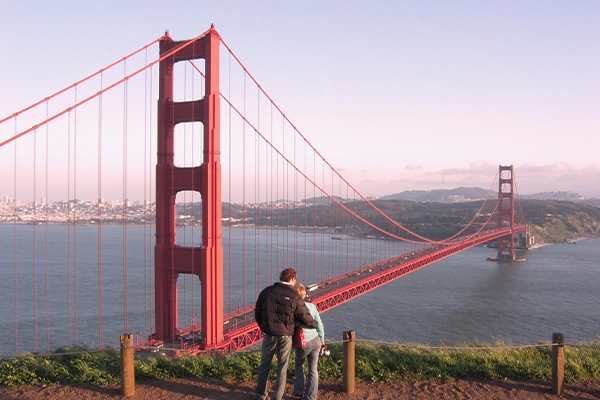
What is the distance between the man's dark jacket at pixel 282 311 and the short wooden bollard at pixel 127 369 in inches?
44.3

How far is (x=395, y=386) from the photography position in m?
4.30

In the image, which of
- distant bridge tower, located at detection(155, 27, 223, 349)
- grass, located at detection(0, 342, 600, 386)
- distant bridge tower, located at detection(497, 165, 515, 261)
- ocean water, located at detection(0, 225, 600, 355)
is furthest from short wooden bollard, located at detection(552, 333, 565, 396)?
distant bridge tower, located at detection(497, 165, 515, 261)

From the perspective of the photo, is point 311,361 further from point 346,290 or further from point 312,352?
point 346,290

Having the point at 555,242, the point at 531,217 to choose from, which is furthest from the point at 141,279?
the point at 531,217

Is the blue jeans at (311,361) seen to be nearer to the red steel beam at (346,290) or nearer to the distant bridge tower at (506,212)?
the red steel beam at (346,290)

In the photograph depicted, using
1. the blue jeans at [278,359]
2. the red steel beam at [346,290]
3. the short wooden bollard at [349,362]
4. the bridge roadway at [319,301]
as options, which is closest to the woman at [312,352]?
the blue jeans at [278,359]

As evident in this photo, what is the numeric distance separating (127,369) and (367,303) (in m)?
23.0

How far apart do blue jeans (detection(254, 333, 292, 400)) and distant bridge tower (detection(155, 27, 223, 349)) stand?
21.7 ft

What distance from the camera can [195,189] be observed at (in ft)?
34.1

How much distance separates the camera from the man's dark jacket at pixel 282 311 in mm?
3535

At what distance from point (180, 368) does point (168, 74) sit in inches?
314

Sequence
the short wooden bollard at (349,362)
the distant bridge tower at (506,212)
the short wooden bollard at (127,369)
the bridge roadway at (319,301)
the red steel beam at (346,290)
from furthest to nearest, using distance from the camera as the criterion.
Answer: the distant bridge tower at (506,212) → the red steel beam at (346,290) → the bridge roadway at (319,301) → the short wooden bollard at (349,362) → the short wooden bollard at (127,369)

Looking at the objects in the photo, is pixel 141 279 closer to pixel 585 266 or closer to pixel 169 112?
pixel 169 112

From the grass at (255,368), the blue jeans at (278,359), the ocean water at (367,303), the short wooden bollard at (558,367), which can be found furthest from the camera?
the ocean water at (367,303)
